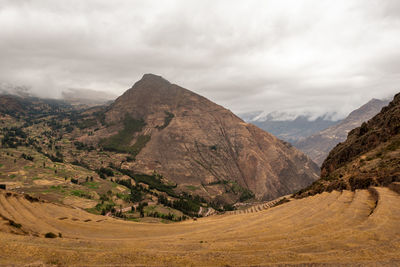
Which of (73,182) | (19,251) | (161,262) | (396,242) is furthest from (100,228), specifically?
(73,182)

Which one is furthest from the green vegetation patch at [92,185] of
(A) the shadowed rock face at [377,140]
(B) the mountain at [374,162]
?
(B) the mountain at [374,162]

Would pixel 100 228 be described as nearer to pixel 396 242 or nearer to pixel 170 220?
pixel 396 242

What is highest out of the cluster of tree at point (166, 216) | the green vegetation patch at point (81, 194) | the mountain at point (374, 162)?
the mountain at point (374, 162)

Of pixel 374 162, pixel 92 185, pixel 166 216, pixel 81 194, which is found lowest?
pixel 166 216

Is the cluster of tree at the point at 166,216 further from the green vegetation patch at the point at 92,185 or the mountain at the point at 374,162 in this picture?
the mountain at the point at 374,162

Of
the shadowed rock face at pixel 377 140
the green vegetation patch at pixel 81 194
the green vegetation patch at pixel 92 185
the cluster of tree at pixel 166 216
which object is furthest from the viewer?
the green vegetation patch at pixel 92 185

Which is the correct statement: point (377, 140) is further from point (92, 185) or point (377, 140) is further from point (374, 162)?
point (92, 185)

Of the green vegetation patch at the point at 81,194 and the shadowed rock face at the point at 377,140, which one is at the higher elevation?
the shadowed rock face at the point at 377,140

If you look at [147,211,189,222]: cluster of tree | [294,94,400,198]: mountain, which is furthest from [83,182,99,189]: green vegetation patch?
[294,94,400,198]: mountain

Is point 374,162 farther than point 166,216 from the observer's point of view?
No

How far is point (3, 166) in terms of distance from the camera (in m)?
158

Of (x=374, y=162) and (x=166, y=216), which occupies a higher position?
(x=374, y=162)

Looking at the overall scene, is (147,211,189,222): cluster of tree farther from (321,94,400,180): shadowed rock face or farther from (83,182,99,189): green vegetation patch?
(321,94,400,180): shadowed rock face

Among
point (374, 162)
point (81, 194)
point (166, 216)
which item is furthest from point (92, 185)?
point (374, 162)
